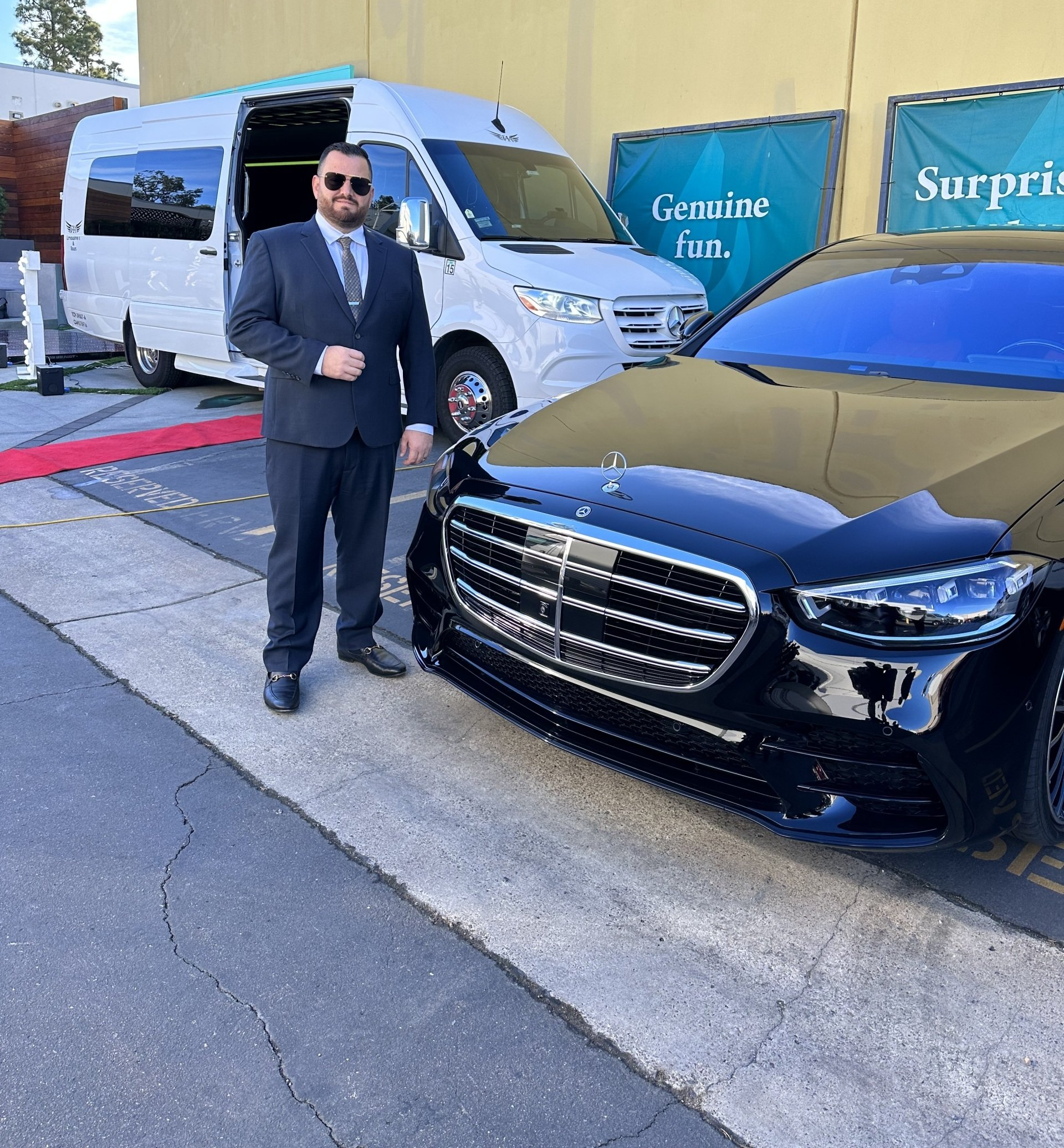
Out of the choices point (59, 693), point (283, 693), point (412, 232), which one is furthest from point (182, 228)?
point (283, 693)

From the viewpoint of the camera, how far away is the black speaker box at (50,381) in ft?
33.9

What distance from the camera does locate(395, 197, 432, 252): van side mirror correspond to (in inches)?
299

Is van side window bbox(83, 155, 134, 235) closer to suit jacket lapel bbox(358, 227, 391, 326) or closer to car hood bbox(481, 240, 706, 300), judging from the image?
car hood bbox(481, 240, 706, 300)

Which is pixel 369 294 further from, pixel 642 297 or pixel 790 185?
pixel 790 185

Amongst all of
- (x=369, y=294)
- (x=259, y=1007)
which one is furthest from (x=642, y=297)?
(x=259, y=1007)

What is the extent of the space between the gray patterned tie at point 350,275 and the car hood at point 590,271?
11.6ft

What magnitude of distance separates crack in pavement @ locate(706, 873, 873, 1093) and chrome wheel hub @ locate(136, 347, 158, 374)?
9477 mm

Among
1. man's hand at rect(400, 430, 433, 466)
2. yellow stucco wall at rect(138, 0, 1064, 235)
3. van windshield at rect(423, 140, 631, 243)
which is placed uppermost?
yellow stucco wall at rect(138, 0, 1064, 235)

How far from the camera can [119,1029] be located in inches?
92.2

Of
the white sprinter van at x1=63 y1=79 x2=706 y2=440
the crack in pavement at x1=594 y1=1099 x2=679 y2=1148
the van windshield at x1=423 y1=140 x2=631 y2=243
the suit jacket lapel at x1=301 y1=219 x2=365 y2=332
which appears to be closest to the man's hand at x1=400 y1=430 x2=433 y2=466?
the suit jacket lapel at x1=301 y1=219 x2=365 y2=332

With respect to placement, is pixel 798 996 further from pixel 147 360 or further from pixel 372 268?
pixel 147 360

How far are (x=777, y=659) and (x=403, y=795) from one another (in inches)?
52.0

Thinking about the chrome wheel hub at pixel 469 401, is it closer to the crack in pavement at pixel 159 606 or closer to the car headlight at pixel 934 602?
the crack in pavement at pixel 159 606

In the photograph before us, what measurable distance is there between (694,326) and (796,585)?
231 cm
